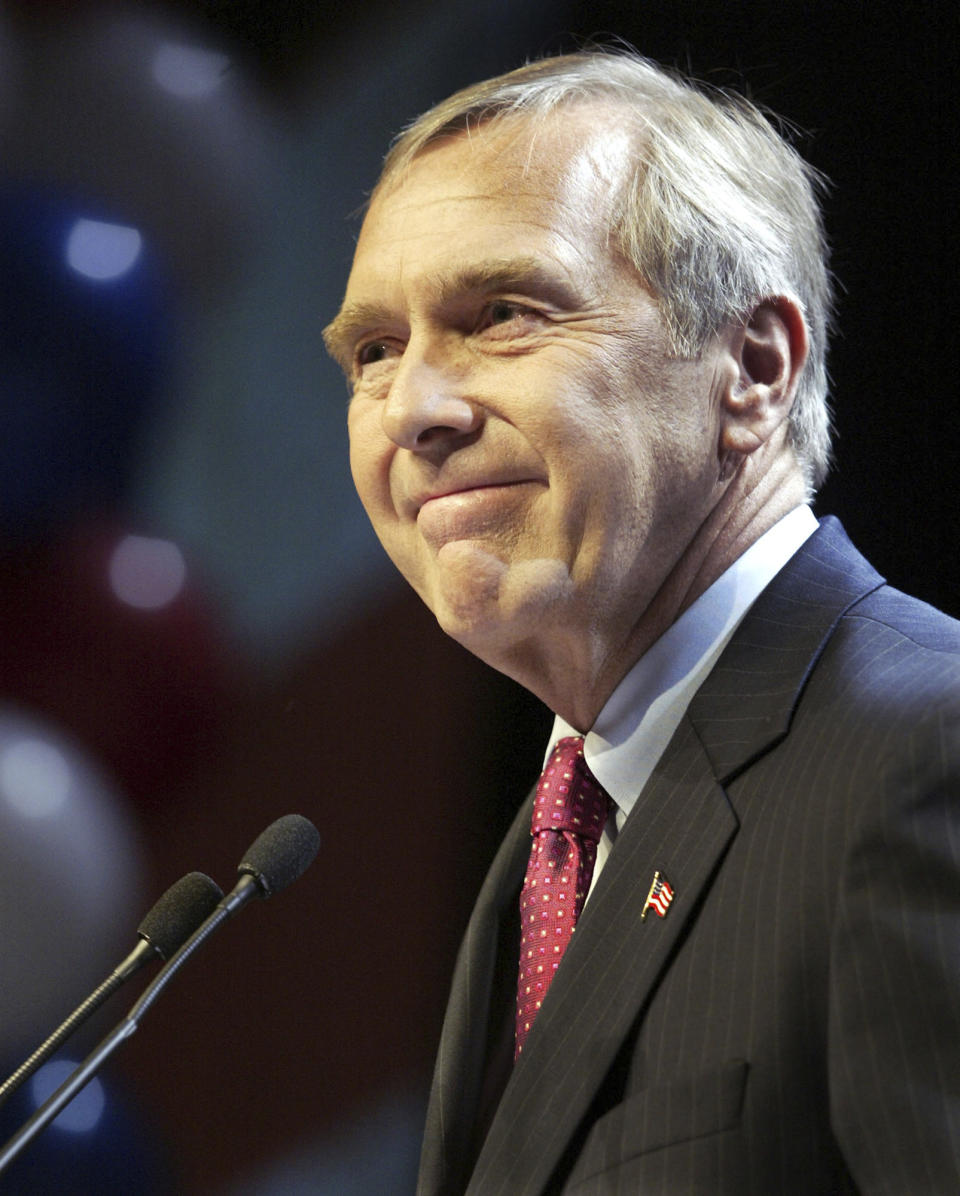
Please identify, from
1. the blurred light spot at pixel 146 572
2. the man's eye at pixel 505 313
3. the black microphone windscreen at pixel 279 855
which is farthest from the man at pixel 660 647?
the blurred light spot at pixel 146 572

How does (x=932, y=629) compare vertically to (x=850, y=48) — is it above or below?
below

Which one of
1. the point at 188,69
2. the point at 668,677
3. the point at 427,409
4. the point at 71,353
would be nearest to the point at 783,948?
the point at 668,677

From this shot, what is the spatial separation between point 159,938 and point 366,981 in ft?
3.54

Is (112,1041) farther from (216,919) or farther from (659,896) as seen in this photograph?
(659,896)

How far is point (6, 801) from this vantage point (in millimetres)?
2066

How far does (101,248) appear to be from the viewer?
7.16 ft

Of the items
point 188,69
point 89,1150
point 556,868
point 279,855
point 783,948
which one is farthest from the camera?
point 188,69

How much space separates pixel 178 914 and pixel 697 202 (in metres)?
0.98

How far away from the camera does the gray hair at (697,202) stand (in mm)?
1395

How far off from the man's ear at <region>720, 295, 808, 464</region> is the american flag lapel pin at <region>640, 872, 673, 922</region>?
50cm

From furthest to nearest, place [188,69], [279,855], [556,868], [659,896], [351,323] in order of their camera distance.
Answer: [188,69] < [351,323] < [556,868] < [279,855] < [659,896]

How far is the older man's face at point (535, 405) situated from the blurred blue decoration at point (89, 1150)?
123 centimetres

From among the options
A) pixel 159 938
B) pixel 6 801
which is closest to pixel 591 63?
pixel 159 938

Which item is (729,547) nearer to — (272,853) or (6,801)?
(272,853)
